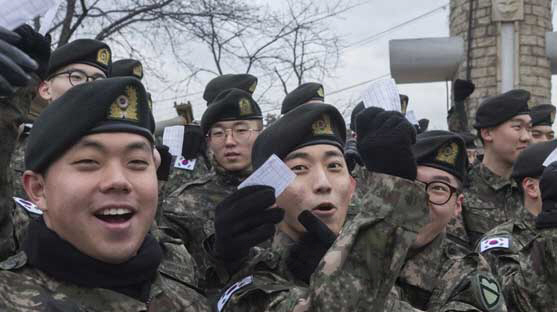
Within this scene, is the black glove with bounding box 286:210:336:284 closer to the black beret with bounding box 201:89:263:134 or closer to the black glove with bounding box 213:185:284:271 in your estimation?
the black glove with bounding box 213:185:284:271


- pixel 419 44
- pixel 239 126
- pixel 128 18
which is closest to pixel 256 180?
pixel 239 126

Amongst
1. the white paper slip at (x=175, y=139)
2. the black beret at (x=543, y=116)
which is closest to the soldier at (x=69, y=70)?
the white paper slip at (x=175, y=139)

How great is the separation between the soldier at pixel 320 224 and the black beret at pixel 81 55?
1506 millimetres

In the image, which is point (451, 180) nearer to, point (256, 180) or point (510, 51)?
point (256, 180)

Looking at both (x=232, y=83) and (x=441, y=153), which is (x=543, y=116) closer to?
(x=232, y=83)

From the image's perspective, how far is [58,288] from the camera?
83.4 inches

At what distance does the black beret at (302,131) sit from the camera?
306 centimetres

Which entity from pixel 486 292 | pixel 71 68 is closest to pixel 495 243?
pixel 486 292

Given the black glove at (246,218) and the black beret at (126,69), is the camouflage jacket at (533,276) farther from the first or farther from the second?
the black beret at (126,69)

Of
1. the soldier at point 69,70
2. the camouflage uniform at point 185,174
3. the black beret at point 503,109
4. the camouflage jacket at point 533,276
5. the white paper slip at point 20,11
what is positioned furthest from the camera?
the camouflage uniform at point 185,174

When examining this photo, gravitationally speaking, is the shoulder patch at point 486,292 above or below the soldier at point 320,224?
below

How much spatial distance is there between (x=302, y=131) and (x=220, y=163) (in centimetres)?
183

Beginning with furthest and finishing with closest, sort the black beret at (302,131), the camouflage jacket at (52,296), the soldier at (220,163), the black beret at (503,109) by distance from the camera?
the black beret at (503,109), the soldier at (220,163), the black beret at (302,131), the camouflage jacket at (52,296)

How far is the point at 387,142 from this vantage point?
219cm
